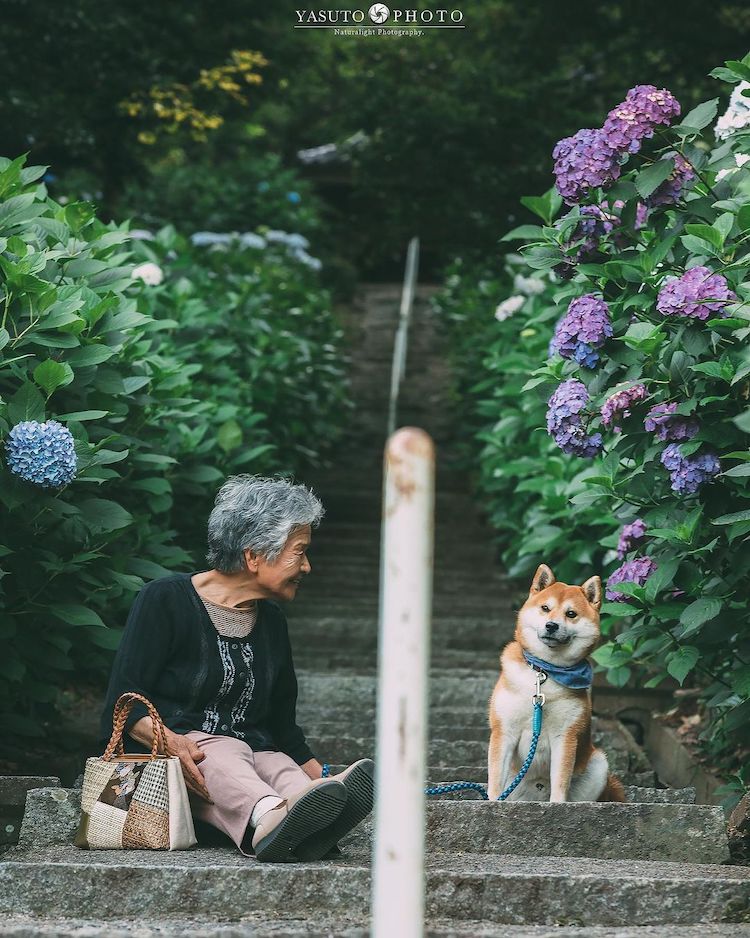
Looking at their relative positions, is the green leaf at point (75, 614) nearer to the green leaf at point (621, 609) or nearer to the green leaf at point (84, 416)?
the green leaf at point (84, 416)

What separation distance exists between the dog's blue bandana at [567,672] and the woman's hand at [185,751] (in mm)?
1056

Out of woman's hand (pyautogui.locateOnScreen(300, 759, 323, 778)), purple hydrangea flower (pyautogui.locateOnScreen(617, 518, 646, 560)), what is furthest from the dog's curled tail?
woman's hand (pyautogui.locateOnScreen(300, 759, 323, 778))

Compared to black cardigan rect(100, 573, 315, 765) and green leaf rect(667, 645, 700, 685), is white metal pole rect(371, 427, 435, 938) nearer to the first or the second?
black cardigan rect(100, 573, 315, 765)

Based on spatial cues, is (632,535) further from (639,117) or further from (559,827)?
(639,117)

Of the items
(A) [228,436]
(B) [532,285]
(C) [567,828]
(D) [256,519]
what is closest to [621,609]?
(C) [567,828]

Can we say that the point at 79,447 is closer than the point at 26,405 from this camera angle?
No

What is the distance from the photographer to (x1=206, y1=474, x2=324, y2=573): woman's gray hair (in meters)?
3.91

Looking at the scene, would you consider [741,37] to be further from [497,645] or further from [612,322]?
[612,322]

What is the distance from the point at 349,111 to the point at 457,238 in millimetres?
1464

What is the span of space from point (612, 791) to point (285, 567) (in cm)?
127

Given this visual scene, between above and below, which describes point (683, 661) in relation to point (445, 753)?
above

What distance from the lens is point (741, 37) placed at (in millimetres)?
9938

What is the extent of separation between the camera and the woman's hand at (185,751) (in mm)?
3672

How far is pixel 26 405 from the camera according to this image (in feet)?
13.3
